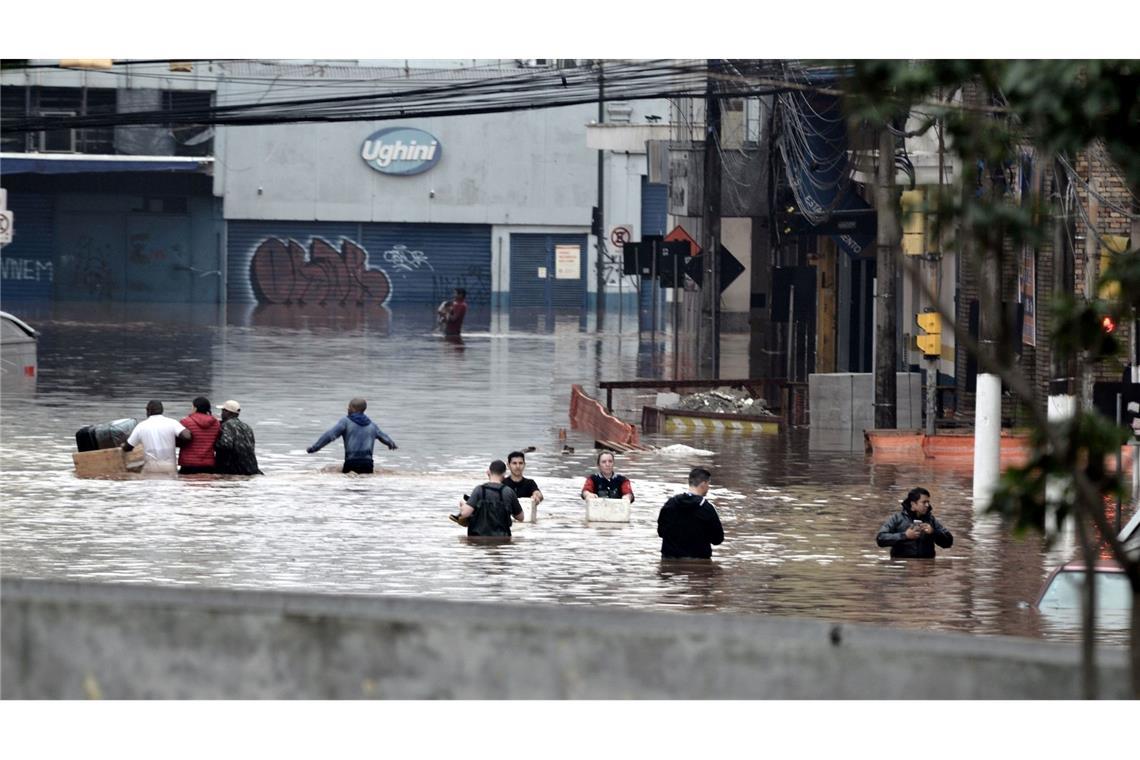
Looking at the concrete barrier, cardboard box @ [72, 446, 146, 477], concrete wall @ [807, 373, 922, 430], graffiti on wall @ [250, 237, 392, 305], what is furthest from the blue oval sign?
the concrete barrier

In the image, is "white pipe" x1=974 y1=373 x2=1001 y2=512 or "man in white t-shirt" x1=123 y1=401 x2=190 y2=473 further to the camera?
"man in white t-shirt" x1=123 y1=401 x2=190 y2=473

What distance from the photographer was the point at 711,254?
37406mm

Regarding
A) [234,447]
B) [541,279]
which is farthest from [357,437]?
[541,279]

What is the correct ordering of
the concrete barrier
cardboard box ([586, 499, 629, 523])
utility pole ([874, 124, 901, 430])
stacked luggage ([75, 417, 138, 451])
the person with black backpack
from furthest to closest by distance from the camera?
1. utility pole ([874, 124, 901, 430])
2. stacked luggage ([75, 417, 138, 451])
3. cardboard box ([586, 499, 629, 523])
4. the person with black backpack
5. the concrete barrier

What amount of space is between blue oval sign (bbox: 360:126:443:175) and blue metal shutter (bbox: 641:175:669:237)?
297 inches

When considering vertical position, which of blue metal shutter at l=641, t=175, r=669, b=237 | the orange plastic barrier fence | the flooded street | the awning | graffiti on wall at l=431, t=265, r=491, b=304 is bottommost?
the flooded street

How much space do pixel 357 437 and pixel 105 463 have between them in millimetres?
2707

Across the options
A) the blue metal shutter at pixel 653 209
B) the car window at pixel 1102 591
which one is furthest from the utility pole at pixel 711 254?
the blue metal shutter at pixel 653 209

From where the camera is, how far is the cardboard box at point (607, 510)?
58.9ft

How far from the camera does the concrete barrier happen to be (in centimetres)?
667

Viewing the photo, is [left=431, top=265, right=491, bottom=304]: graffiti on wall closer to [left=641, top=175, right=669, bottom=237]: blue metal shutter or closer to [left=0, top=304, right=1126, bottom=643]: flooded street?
[left=641, top=175, right=669, bottom=237]: blue metal shutter

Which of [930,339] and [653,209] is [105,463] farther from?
[653,209]

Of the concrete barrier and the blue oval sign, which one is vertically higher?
the blue oval sign

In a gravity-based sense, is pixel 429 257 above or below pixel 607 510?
above
